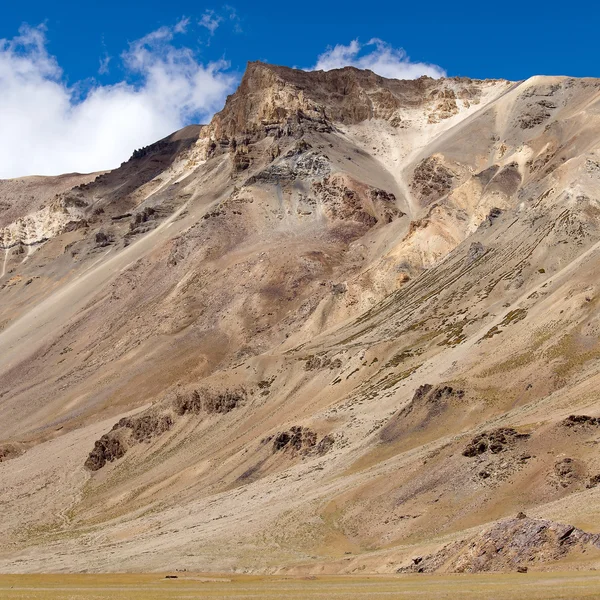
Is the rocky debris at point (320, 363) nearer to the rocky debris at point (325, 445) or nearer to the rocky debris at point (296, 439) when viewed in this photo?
the rocky debris at point (296, 439)

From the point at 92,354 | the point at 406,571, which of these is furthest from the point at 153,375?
the point at 406,571

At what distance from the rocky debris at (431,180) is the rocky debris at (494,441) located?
351 feet

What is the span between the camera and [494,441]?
46844mm

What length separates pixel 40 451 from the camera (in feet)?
316

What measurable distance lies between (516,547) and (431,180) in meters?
132

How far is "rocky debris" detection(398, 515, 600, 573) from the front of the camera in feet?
96.6

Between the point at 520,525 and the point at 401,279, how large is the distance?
262 feet

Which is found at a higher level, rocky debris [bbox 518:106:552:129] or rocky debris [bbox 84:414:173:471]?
rocky debris [bbox 518:106:552:129]

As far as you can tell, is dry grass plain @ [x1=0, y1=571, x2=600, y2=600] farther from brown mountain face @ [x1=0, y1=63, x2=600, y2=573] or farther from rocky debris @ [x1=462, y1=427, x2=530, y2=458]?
rocky debris @ [x1=462, y1=427, x2=530, y2=458]

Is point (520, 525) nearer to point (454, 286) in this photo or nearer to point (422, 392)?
point (422, 392)

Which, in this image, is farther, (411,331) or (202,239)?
(202,239)

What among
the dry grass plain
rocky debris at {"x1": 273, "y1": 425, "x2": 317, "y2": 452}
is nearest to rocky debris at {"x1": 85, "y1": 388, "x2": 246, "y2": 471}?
rocky debris at {"x1": 273, "y1": 425, "x2": 317, "y2": 452}

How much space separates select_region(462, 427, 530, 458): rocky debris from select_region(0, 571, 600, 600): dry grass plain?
16.5 metres

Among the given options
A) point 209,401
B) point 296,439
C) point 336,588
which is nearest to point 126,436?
point 209,401
